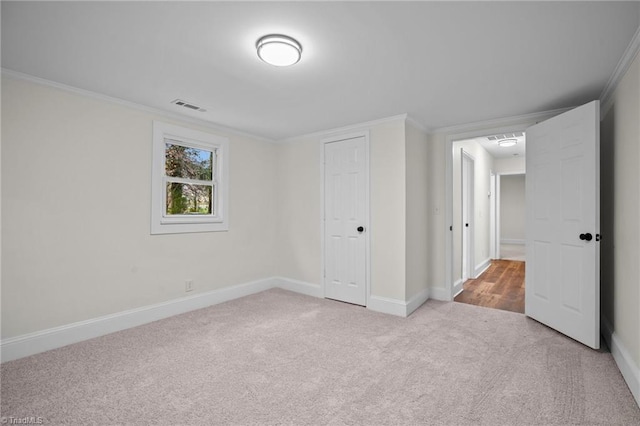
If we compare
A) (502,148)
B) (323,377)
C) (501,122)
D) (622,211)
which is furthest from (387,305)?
(502,148)

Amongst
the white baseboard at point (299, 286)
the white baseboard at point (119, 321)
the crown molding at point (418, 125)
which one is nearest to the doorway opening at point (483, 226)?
the crown molding at point (418, 125)

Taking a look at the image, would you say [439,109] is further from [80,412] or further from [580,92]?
[80,412]

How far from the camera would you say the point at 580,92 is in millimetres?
2959

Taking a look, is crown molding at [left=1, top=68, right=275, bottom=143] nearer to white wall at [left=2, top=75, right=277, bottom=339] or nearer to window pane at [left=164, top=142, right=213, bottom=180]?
white wall at [left=2, top=75, right=277, bottom=339]

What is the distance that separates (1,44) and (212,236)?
255 cm

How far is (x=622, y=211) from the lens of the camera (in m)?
2.48

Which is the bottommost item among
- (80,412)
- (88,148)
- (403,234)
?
(80,412)

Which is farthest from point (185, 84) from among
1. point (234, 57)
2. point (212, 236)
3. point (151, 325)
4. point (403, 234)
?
point (403, 234)

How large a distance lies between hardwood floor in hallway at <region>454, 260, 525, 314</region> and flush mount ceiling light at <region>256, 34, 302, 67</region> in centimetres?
369

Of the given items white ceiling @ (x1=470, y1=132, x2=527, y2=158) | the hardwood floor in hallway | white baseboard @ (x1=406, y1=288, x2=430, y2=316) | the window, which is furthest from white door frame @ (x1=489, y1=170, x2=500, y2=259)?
the window

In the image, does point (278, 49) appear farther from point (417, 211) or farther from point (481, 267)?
point (481, 267)

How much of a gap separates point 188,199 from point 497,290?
4605 mm

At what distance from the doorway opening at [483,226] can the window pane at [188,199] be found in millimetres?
3343

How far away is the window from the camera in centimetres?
353
